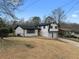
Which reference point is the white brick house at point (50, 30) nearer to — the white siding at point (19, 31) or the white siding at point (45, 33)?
the white siding at point (45, 33)

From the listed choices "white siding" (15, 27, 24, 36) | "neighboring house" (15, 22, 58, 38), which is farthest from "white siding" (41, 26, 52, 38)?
"white siding" (15, 27, 24, 36)

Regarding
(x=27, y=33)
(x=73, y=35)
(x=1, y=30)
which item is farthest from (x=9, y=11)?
(x=73, y=35)

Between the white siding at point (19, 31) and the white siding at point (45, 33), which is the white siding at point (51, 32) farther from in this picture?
the white siding at point (19, 31)

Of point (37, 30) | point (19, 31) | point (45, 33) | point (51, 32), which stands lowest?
point (45, 33)

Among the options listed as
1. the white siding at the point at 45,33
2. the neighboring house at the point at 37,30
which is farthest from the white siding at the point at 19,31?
the white siding at the point at 45,33

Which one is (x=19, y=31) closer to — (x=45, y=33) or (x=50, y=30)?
(x=45, y=33)

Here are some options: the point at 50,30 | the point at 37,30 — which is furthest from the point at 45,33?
the point at 37,30

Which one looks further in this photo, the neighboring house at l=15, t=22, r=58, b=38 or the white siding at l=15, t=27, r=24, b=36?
the white siding at l=15, t=27, r=24, b=36

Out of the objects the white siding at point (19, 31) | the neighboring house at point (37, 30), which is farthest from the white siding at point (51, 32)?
the white siding at point (19, 31)

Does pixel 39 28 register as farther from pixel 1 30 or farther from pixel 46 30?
pixel 1 30

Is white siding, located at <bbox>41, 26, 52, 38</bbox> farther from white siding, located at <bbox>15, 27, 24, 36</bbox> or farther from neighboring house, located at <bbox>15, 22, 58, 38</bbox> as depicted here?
white siding, located at <bbox>15, 27, 24, 36</bbox>

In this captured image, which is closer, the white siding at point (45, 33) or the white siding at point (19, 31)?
the white siding at point (45, 33)

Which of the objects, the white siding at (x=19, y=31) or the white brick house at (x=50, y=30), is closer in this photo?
the white brick house at (x=50, y=30)

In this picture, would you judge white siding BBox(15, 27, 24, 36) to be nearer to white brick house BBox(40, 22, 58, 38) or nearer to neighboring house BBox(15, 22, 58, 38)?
neighboring house BBox(15, 22, 58, 38)
